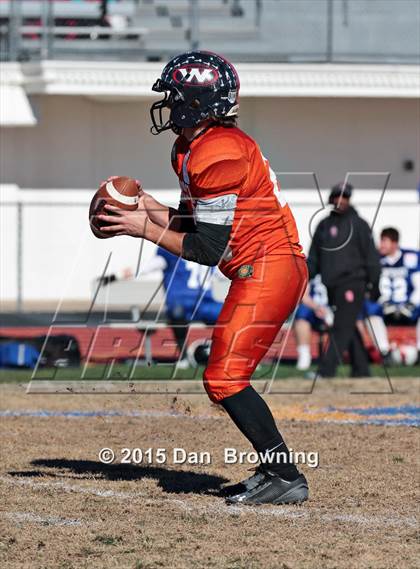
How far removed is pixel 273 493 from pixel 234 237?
122 cm

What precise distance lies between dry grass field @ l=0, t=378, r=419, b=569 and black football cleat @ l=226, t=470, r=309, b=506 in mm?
61

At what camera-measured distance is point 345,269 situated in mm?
11492

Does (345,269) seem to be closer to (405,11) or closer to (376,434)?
(376,434)

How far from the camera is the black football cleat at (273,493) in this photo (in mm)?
5500

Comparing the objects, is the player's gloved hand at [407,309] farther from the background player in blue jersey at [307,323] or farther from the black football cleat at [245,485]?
the black football cleat at [245,485]

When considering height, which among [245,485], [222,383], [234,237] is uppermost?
[234,237]

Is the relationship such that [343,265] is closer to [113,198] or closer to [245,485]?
[245,485]

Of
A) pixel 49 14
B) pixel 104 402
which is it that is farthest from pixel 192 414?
pixel 49 14

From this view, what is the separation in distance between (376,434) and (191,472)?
5.64ft

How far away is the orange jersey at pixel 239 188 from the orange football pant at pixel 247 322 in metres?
0.08

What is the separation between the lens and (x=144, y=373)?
36.0 feet

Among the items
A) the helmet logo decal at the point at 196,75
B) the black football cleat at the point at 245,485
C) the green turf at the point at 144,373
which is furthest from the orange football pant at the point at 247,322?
the green turf at the point at 144,373

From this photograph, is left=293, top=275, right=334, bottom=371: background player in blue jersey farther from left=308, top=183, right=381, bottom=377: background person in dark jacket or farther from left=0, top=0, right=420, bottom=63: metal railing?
left=0, top=0, right=420, bottom=63: metal railing

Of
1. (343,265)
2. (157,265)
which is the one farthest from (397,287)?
(157,265)
